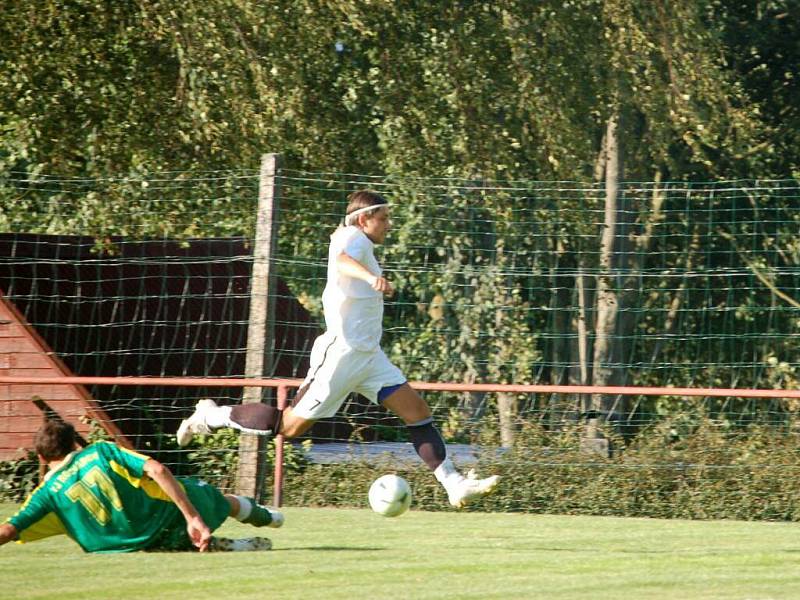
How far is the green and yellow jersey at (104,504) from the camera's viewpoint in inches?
297

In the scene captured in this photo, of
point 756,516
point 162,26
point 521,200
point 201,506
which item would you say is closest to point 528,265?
point 521,200

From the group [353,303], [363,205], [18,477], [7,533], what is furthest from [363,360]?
[18,477]

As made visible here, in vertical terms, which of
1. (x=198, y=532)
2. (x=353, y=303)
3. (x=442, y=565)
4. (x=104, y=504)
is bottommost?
(x=442, y=565)

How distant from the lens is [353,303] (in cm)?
829

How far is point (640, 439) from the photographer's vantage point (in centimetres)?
1152

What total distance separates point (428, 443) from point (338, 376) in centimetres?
64

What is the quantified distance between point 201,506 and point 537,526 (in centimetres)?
267

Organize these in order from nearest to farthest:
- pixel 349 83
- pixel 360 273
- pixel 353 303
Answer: pixel 360 273 < pixel 353 303 < pixel 349 83

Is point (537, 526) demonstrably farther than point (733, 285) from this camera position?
No

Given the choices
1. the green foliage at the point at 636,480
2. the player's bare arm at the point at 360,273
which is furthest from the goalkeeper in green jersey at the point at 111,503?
the green foliage at the point at 636,480

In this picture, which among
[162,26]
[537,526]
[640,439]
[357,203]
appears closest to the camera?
[357,203]

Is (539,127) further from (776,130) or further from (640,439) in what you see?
(776,130)

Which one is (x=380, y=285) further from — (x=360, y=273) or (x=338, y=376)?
(x=338, y=376)

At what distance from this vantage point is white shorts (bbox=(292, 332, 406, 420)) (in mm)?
8312
